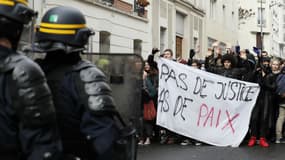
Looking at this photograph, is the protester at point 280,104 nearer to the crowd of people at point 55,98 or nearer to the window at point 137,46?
the crowd of people at point 55,98

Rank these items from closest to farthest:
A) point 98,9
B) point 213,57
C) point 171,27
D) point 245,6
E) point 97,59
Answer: point 97,59 < point 213,57 < point 98,9 < point 171,27 < point 245,6

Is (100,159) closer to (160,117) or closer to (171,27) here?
(160,117)

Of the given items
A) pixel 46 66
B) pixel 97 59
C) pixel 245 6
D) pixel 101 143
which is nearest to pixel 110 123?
pixel 101 143

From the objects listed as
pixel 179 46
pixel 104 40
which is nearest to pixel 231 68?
pixel 104 40

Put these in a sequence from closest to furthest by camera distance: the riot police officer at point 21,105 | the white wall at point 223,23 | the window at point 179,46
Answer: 1. the riot police officer at point 21,105
2. the window at point 179,46
3. the white wall at point 223,23

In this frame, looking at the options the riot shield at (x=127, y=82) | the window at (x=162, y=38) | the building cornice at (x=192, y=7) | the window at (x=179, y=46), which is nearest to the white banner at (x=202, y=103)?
the riot shield at (x=127, y=82)

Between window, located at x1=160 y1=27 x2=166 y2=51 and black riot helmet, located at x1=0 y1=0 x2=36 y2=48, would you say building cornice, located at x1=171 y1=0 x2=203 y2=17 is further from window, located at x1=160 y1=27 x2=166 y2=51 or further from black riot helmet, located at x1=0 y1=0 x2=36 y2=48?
black riot helmet, located at x1=0 y1=0 x2=36 y2=48

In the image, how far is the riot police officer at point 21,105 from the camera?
283 centimetres

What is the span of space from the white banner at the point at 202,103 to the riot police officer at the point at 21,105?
29.2ft

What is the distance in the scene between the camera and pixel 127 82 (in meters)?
4.13

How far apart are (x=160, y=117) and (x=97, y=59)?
7624mm

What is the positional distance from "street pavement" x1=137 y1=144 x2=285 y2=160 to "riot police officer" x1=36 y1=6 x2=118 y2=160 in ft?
21.5

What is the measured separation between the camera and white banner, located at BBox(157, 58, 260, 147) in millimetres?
11805

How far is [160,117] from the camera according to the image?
11797 millimetres
